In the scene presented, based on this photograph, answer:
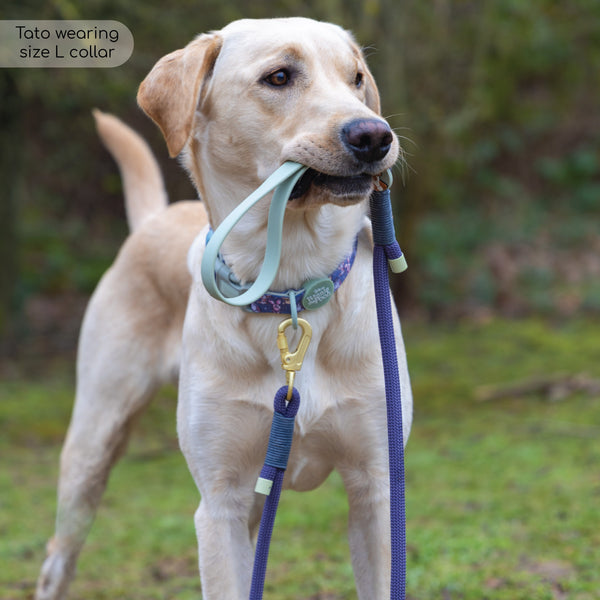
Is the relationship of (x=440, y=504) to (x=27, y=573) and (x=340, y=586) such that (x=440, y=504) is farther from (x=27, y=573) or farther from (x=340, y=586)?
(x=27, y=573)

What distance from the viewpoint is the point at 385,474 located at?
2.61 metres

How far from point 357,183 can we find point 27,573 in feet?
9.91

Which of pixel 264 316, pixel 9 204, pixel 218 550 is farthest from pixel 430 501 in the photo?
pixel 9 204

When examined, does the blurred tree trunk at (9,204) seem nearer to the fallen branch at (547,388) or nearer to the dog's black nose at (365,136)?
the fallen branch at (547,388)

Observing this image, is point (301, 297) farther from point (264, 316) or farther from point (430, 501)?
point (430, 501)

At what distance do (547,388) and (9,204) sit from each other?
203 inches

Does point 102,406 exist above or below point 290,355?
below

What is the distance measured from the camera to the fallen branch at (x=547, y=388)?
6.81m

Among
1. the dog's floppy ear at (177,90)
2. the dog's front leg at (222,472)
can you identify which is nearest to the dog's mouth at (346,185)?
the dog's floppy ear at (177,90)

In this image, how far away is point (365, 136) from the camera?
2176 millimetres

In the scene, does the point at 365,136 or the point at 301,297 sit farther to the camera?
the point at 301,297

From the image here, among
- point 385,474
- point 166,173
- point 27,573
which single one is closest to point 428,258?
point 166,173

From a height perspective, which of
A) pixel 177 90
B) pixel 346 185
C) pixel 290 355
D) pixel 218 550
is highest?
pixel 177 90

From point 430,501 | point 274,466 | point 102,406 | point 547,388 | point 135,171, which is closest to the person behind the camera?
point 274,466
